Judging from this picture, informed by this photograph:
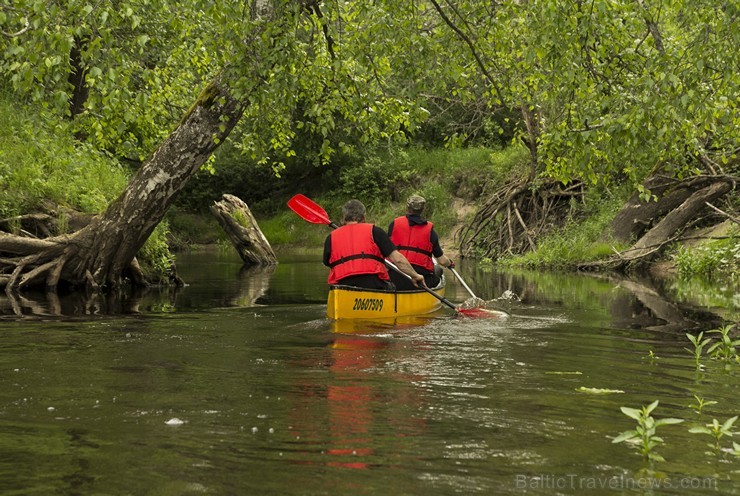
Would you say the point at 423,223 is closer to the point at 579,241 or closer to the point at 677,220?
the point at 677,220

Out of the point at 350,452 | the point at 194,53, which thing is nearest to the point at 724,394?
the point at 350,452

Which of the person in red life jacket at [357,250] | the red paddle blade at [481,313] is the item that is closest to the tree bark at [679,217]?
the red paddle blade at [481,313]

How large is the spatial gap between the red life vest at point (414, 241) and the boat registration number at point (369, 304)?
6.42 feet

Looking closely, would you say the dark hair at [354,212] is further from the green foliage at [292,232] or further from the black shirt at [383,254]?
the green foliage at [292,232]

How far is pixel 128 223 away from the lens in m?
14.8

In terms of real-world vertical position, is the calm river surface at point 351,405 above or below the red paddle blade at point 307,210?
below

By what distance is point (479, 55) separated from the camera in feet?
39.0

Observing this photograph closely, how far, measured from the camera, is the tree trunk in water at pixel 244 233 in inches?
1063

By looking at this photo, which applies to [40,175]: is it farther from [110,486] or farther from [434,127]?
[434,127]

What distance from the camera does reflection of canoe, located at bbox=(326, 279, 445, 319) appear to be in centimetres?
1145

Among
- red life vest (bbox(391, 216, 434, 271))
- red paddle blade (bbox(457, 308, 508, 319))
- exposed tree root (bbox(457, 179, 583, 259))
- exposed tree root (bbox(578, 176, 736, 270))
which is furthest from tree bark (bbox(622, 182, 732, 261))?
red paddle blade (bbox(457, 308, 508, 319))

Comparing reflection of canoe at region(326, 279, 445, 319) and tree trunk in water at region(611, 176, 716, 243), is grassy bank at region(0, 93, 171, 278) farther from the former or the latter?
tree trunk in water at region(611, 176, 716, 243)

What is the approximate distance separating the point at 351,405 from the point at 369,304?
5587mm

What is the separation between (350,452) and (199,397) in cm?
178
